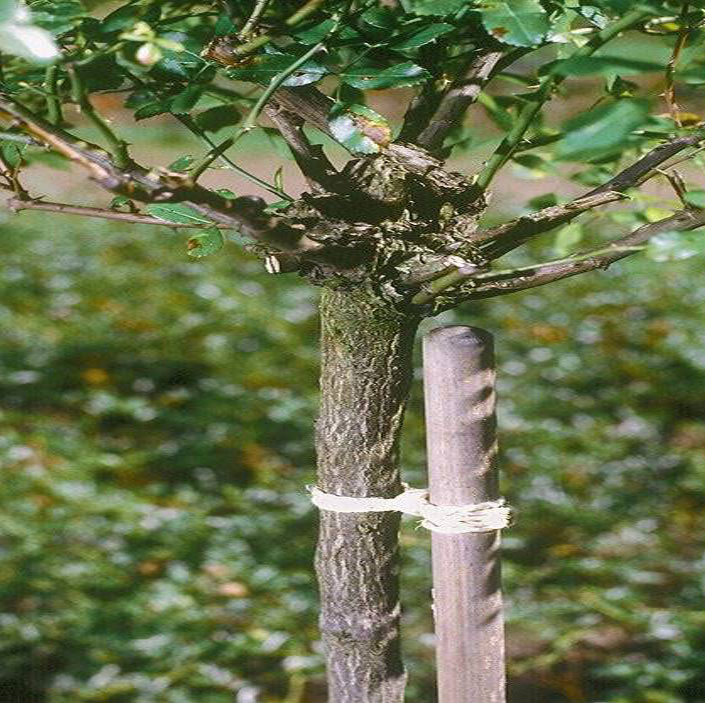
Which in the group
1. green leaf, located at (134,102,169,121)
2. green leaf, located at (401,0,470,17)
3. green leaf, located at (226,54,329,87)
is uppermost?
green leaf, located at (401,0,470,17)

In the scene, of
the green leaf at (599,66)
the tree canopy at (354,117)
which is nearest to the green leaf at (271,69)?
the tree canopy at (354,117)

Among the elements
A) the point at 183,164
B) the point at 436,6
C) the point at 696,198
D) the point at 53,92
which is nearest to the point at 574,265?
the point at 696,198

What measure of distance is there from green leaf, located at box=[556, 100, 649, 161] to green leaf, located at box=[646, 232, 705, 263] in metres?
0.17

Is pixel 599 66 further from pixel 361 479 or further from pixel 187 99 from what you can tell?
pixel 361 479

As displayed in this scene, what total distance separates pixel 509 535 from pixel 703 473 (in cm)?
73

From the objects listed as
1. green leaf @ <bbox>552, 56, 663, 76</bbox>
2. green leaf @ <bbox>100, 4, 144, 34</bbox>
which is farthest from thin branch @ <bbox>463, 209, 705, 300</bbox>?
green leaf @ <bbox>100, 4, 144, 34</bbox>

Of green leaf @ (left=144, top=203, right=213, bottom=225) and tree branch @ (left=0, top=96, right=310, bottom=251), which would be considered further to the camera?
green leaf @ (left=144, top=203, right=213, bottom=225)

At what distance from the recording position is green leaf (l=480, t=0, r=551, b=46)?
909 mm

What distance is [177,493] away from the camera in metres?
3.22

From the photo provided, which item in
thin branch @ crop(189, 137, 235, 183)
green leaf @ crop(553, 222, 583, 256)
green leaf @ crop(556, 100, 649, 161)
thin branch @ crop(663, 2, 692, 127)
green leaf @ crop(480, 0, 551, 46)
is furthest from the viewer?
green leaf @ crop(553, 222, 583, 256)

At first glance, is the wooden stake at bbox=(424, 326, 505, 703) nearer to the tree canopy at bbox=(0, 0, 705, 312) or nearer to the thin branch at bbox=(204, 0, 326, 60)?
the tree canopy at bbox=(0, 0, 705, 312)

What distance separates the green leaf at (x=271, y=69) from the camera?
1042mm

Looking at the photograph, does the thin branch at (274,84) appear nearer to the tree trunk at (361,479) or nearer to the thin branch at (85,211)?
the thin branch at (85,211)

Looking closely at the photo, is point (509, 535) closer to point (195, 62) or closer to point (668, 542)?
point (668, 542)
